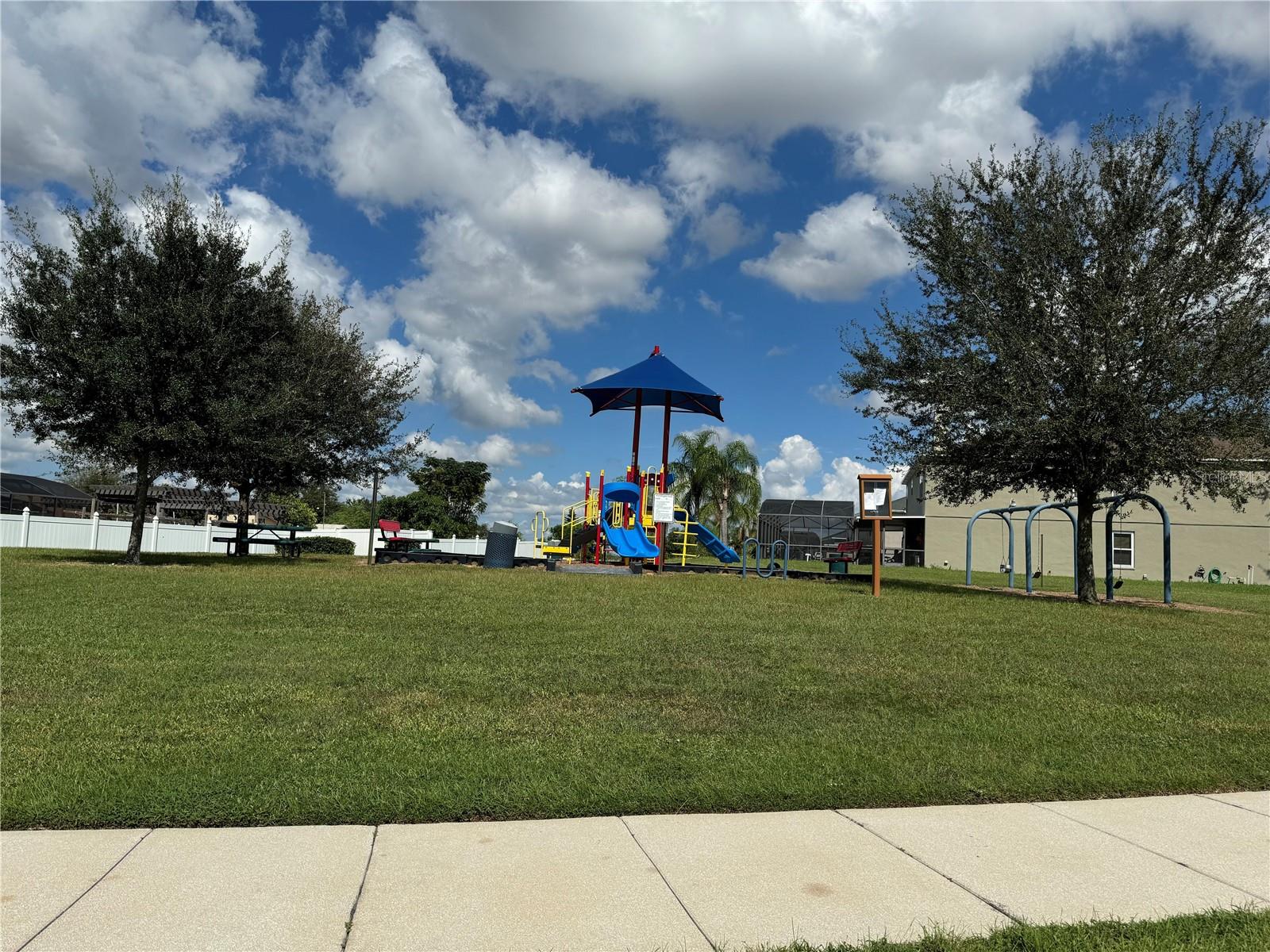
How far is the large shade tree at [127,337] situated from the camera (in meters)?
21.1

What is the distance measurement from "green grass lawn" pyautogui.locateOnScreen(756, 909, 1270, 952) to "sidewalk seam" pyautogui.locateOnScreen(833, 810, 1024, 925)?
0.17m

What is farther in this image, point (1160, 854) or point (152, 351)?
point (152, 351)

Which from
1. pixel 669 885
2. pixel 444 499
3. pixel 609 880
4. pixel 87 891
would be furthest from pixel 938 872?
pixel 444 499

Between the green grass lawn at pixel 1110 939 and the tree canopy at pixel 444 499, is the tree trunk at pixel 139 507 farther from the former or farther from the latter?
the tree canopy at pixel 444 499

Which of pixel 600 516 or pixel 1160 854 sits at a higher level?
pixel 600 516

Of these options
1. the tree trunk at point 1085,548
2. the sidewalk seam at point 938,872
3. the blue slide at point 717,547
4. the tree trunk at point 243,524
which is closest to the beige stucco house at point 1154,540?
the blue slide at point 717,547

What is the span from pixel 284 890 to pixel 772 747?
11.5 ft

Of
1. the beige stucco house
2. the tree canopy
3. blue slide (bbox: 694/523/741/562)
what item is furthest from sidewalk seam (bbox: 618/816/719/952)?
the tree canopy

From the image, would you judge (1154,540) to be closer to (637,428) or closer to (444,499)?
(637,428)

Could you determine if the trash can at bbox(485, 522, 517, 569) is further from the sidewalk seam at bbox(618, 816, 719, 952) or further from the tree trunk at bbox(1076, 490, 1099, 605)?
the sidewalk seam at bbox(618, 816, 719, 952)

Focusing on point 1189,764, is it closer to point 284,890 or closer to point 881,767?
point 881,767

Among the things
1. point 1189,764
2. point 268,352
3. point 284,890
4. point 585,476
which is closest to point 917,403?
point 585,476

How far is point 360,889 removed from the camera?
390 centimetres

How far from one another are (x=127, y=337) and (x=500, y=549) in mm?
10531
